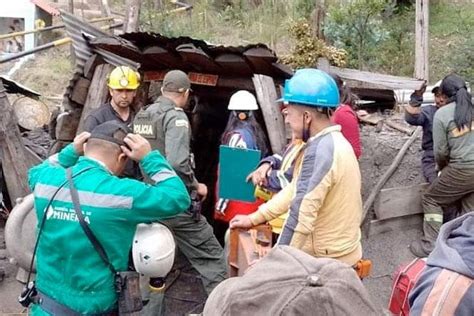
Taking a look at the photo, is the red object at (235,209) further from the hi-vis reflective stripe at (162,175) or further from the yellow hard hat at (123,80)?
the hi-vis reflective stripe at (162,175)

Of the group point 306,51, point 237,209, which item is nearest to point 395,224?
point 237,209

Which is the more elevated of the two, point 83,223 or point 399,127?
point 399,127

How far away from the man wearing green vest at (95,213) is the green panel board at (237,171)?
2031mm

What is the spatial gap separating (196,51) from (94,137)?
2701 mm

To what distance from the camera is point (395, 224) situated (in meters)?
7.67

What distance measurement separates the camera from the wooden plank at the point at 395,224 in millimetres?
7473

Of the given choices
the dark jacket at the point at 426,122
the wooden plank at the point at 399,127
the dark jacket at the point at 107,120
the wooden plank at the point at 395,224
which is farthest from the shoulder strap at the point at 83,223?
the wooden plank at the point at 399,127

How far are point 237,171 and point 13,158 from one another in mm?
2887

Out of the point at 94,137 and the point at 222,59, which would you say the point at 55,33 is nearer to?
the point at 222,59

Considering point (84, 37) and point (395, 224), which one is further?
point (395, 224)

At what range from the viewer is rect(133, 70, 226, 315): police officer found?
6082 millimetres

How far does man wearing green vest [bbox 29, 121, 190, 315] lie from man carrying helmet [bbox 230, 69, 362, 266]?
26.2 inches

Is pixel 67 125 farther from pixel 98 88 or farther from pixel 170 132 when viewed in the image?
pixel 170 132

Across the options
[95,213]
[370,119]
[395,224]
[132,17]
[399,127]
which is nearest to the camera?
[95,213]
